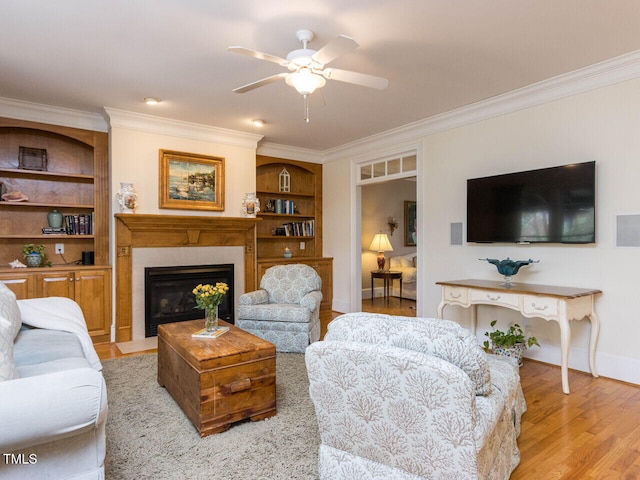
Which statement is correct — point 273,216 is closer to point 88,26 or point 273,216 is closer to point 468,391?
point 88,26

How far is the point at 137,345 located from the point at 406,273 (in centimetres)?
487

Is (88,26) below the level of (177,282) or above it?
above

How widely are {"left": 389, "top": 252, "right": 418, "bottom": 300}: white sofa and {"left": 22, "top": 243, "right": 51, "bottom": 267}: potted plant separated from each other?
221 inches

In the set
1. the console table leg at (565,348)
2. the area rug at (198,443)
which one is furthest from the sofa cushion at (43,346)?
the console table leg at (565,348)

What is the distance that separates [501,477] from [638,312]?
Answer: 2282mm

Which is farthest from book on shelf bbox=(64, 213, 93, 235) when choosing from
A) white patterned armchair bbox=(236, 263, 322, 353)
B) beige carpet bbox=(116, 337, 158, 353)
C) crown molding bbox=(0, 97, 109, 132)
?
white patterned armchair bbox=(236, 263, 322, 353)

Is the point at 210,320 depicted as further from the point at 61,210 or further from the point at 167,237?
the point at 61,210

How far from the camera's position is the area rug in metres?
1.90

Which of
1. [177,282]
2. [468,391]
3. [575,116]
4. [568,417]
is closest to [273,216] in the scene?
[177,282]

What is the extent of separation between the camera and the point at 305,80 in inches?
103

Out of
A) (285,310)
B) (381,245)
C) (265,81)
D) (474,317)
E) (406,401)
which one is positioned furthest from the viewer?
(381,245)

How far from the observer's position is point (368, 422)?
153 cm

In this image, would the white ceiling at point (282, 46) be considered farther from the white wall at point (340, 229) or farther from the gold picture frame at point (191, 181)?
the white wall at point (340, 229)

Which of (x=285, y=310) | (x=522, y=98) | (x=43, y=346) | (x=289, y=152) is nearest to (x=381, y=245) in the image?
(x=289, y=152)
